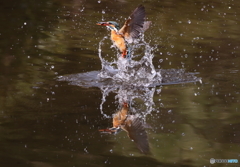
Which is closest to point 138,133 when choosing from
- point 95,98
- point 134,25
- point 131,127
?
point 131,127

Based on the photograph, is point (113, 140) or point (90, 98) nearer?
point (113, 140)

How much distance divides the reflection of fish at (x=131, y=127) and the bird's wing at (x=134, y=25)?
133 cm

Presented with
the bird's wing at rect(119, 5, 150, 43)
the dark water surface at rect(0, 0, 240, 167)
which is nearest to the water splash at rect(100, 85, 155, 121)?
the dark water surface at rect(0, 0, 240, 167)

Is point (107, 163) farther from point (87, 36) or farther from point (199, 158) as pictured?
point (87, 36)

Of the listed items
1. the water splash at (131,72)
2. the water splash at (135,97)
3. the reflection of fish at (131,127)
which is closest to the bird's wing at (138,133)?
the reflection of fish at (131,127)

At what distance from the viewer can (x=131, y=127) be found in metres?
4.34

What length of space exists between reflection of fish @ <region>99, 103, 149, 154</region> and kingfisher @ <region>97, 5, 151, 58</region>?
1337 mm

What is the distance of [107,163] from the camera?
11.8ft

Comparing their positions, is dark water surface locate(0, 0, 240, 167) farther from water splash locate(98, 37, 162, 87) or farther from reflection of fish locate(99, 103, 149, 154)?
water splash locate(98, 37, 162, 87)

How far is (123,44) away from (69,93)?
47.1 inches

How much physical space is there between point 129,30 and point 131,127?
1869mm

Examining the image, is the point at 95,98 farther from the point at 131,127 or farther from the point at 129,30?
the point at 129,30

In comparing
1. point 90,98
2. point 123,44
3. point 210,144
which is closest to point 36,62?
point 123,44

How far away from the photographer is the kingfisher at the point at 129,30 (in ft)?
19.0
